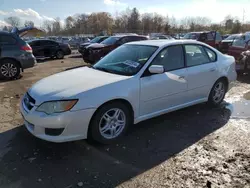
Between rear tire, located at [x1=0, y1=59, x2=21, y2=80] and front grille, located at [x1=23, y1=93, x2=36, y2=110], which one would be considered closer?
front grille, located at [x1=23, y1=93, x2=36, y2=110]

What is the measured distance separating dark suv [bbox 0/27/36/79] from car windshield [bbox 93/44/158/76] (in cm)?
545

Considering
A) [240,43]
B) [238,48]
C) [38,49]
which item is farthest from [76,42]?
[238,48]

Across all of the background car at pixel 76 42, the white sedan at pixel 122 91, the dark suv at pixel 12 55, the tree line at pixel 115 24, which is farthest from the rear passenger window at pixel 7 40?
the tree line at pixel 115 24

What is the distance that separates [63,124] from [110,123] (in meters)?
0.78

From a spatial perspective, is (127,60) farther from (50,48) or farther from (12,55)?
(50,48)

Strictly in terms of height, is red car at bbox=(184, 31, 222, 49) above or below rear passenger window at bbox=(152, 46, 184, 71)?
above

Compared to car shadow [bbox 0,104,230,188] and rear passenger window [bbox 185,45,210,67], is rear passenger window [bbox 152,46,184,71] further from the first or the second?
car shadow [bbox 0,104,230,188]

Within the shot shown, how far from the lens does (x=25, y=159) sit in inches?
138

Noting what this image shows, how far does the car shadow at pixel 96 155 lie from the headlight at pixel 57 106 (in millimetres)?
673

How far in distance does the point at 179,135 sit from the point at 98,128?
1.45 meters

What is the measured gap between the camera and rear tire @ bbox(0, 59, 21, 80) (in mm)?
8992

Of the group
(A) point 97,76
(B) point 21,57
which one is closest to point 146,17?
(B) point 21,57

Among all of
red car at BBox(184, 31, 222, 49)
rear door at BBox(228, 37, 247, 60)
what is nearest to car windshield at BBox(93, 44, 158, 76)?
rear door at BBox(228, 37, 247, 60)

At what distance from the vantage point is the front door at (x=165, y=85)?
414 cm
